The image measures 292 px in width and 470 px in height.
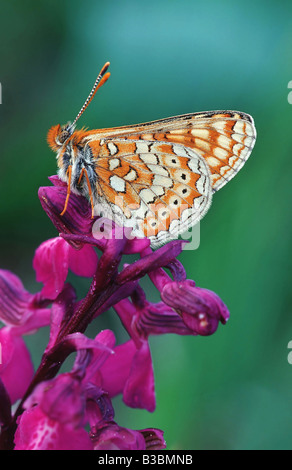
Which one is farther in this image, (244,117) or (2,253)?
(2,253)

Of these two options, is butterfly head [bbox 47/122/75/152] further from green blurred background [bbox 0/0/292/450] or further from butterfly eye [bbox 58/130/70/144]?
green blurred background [bbox 0/0/292/450]

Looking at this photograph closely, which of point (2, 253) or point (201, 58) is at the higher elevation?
point (201, 58)

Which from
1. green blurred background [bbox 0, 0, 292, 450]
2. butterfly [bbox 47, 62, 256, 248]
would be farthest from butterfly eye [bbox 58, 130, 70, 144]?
green blurred background [bbox 0, 0, 292, 450]

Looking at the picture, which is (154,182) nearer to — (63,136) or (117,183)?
(117,183)

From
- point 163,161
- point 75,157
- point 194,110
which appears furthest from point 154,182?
point 194,110

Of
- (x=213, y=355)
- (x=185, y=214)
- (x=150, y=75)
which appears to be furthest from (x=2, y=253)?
(x=185, y=214)

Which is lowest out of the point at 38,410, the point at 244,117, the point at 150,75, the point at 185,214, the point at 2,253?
the point at 38,410
